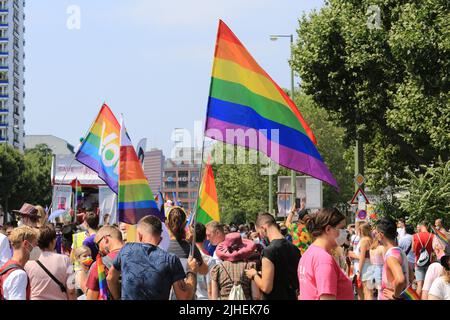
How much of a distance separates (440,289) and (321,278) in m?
2.83

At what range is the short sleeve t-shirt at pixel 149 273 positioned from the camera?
22.4 feet

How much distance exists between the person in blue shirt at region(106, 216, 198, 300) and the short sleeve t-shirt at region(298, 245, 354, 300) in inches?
41.7

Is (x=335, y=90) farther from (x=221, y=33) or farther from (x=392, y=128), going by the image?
(x=221, y=33)

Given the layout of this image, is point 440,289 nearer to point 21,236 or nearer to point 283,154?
point 283,154

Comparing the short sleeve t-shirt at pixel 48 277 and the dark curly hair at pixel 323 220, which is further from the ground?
the dark curly hair at pixel 323 220

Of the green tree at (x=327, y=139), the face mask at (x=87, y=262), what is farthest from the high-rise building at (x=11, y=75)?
the face mask at (x=87, y=262)

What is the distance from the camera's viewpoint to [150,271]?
22.4 ft

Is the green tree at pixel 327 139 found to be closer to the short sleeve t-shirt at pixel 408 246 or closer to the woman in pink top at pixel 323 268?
the short sleeve t-shirt at pixel 408 246

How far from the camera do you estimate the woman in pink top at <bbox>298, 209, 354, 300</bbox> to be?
6.07 metres

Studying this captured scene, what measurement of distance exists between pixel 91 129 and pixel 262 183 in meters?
58.2

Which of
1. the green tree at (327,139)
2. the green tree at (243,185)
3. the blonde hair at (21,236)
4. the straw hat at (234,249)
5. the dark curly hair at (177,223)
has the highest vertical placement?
the green tree at (327,139)

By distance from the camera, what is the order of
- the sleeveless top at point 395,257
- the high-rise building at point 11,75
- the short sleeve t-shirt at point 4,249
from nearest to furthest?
1. the sleeveless top at point 395,257
2. the short sleeve t-shirt at point 4,249
3. the high-rise building at point 11,75

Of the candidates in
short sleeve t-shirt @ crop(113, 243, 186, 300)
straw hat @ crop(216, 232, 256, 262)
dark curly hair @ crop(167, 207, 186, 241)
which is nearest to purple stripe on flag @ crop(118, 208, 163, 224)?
dark curly hair @ crop(167, 207, 186, 241)
